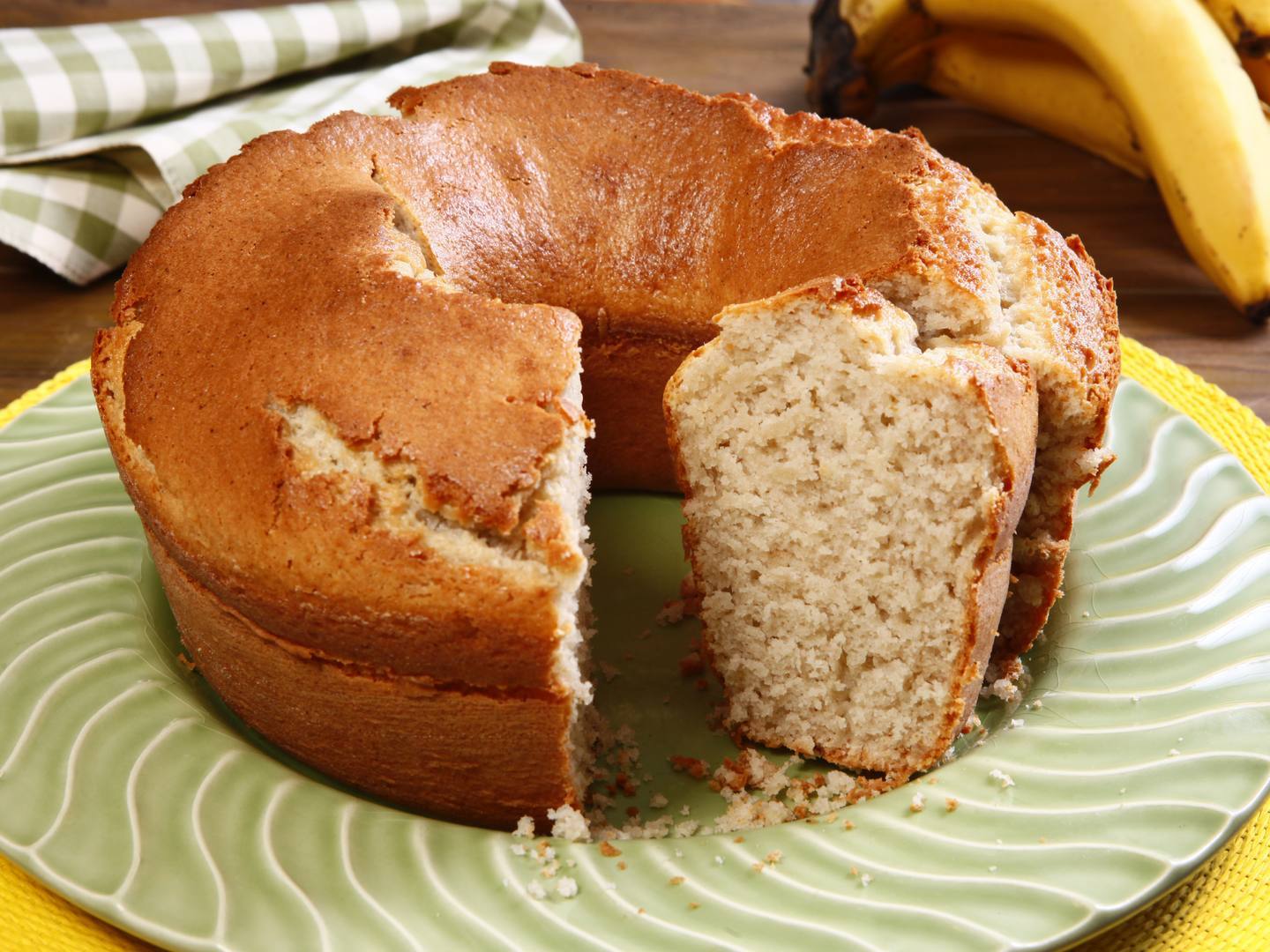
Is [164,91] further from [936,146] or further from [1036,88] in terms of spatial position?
[1036,88]

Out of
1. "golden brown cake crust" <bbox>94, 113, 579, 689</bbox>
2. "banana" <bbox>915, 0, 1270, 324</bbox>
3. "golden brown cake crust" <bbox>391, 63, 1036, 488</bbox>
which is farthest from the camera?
"banana" <bbox>915, 0, 1270, 324</bbox>

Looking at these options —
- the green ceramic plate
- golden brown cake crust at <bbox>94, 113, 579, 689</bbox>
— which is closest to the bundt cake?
golden brown cake crust at <bbox>94, 113, 579, 689</bbox>

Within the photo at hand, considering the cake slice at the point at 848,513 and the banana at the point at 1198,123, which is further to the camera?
the banana at the point at 1198,123

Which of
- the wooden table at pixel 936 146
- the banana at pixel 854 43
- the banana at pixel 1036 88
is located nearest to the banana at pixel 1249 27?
the banana at pixel 1036 88

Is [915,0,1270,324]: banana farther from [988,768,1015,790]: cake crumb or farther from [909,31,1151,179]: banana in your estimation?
[988,768,1015,790]: cake crumb

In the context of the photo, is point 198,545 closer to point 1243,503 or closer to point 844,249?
point 844,249

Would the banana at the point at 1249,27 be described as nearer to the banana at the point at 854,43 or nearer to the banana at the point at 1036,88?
the banana at the point at 1036,88

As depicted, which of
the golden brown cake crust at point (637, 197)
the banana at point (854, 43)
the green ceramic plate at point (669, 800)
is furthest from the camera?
the banana at point (854, 43)
